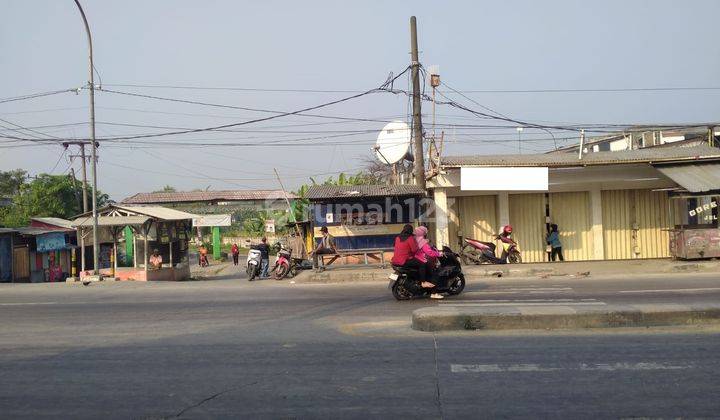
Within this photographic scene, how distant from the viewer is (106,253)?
31859mm

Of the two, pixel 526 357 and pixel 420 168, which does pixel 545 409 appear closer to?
pixel 526 357

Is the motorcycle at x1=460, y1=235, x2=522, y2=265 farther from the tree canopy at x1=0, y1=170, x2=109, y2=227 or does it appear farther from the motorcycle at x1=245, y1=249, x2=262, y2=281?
the tree canopy at x1=0, y1=170, x2=109, y2=227

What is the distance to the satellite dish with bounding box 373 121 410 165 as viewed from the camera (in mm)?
23719

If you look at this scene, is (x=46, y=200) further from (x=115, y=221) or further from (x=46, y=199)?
(x=115, y=221)

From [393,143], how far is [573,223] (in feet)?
23.0

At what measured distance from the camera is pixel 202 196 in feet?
156

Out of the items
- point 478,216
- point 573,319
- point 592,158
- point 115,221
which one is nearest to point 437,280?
point 573,319

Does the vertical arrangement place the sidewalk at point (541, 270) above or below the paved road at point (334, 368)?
above

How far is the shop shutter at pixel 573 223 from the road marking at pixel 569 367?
49.3ft

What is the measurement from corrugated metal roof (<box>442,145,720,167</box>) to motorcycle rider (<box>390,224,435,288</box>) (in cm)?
709

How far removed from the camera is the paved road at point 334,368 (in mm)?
5777

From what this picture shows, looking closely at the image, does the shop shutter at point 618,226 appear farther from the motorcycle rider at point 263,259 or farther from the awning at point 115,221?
the awning at point 115,221

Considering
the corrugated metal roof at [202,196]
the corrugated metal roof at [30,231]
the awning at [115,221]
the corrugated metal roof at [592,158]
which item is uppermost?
the corrugated metal roof at [202,196]

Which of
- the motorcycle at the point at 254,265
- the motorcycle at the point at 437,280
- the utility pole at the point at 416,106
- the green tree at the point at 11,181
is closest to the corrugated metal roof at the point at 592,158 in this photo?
the utility pole at the point at 416,106
